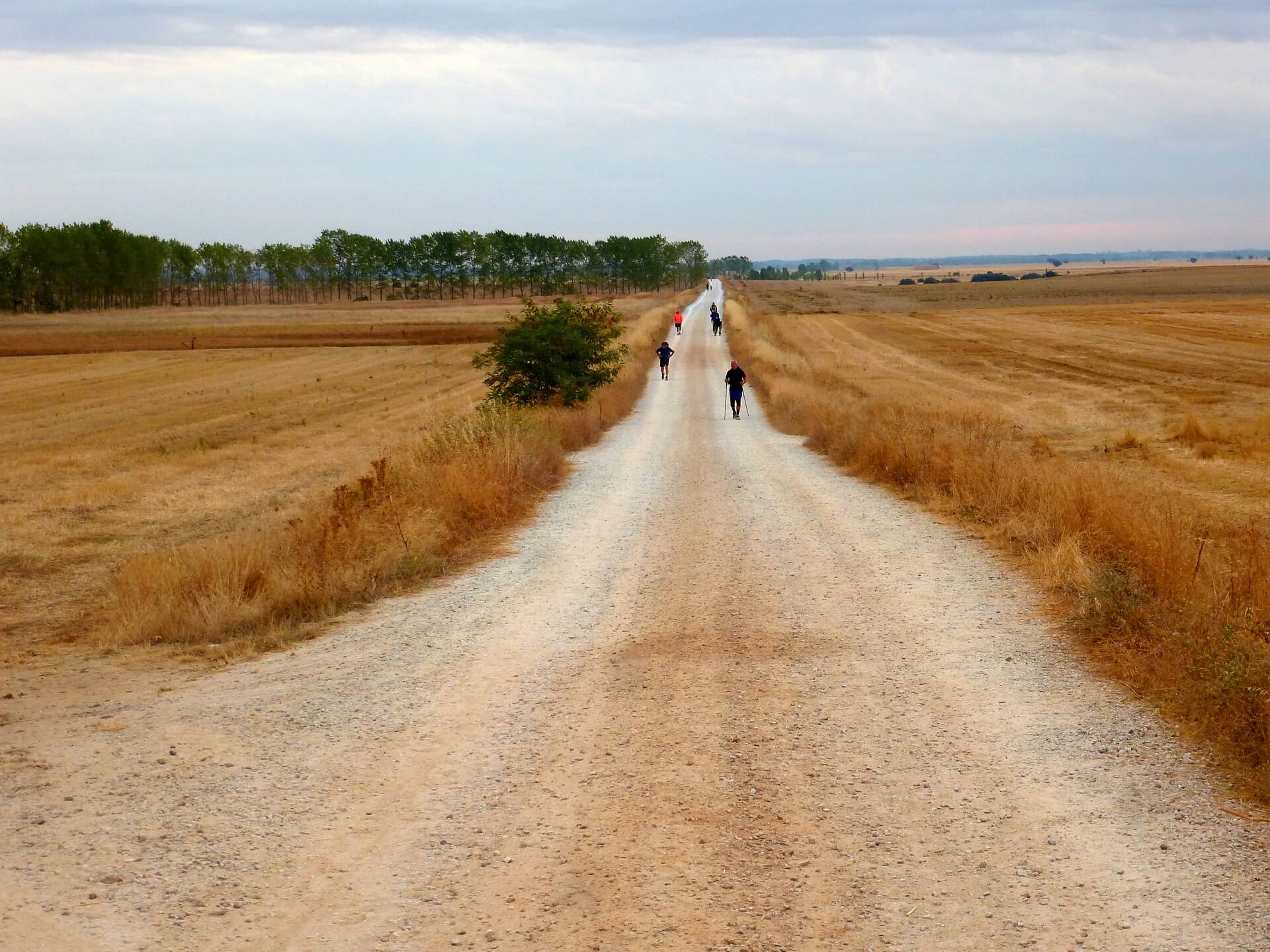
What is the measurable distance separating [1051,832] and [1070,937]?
103 cm

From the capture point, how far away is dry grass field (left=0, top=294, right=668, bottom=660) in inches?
495

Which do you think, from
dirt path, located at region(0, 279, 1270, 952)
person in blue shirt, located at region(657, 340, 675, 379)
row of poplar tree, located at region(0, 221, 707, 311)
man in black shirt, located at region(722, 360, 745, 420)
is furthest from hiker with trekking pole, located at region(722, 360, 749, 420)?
row of poplar tree, located at region(0, 221, 707, 311)

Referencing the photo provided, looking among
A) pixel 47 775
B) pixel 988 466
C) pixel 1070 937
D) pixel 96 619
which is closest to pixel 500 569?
pixel 96 619

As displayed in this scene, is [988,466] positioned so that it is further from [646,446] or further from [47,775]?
[47,775]

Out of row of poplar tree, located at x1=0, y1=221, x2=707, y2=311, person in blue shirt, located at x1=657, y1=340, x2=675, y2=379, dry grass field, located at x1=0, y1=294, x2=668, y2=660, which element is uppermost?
row of poplar tree, located at x1=0, y1=221, x2=707, y2=311

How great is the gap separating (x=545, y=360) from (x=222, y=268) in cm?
15741

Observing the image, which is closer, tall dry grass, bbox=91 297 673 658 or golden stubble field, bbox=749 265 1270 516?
tall dry grass, bbox=91 297 673 658

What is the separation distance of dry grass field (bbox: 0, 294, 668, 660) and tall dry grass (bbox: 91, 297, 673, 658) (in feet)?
0.20

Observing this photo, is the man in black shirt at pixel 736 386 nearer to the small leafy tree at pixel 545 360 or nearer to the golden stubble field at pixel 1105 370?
the small leafy tree at pixel 545 360

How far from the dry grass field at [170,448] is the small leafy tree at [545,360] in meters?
2.30

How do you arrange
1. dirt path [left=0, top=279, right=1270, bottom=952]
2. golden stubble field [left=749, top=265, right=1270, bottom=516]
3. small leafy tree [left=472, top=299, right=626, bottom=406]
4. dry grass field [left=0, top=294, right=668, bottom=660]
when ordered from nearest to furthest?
dirt path [left=0, top=279, right=1270, bottom=952], dry grass field [left=0, top=294, right=668, bottom=660], golden stubble field [left=749, top=265, right=1270, bottom=516], small leafy tree [left=472, top=299, right=626, bottom=406]

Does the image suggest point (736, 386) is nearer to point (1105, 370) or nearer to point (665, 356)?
point (665, 356)

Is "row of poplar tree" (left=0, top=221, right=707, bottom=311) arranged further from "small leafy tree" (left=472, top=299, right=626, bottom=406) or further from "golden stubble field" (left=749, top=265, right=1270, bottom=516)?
"small leafy tree" (left=472, top=299, right=626, bottom=406)

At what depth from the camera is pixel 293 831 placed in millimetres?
6023
